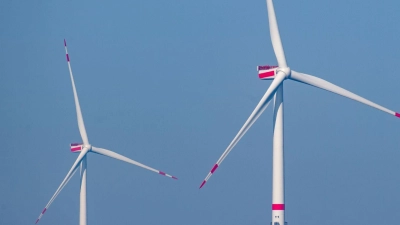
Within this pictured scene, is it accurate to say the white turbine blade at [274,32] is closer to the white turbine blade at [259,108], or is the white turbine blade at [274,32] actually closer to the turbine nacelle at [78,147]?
the white turbine blade at [259,108]

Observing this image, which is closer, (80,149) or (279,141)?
(279,141)

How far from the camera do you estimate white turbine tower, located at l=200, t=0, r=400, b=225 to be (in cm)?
5675

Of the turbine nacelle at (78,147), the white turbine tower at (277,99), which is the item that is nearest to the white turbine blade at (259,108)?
the white turbine tower at (277,99)

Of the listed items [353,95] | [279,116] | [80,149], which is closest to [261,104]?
[279,116]

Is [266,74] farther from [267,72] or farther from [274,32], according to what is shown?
Answer: [274,32]

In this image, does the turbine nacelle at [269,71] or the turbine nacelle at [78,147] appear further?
the turbine nacelle at [78,147]

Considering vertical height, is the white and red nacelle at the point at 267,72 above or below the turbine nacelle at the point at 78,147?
below

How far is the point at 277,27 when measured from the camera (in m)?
60.0

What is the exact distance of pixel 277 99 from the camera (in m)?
59.1

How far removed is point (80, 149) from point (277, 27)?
2677 centimetres

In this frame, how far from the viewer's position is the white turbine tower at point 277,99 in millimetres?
56750

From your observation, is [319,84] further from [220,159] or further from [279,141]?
[220,159]

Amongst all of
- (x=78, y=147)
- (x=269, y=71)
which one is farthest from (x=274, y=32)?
(x=78, y=147)

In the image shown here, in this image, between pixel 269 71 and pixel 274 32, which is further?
pixel 274 32
